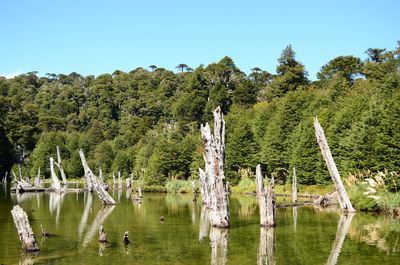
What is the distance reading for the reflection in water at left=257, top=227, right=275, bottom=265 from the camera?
2480 cm

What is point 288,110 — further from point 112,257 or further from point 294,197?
point 112,257

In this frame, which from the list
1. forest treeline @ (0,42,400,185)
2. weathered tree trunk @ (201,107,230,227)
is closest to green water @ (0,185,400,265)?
weathered tree trunk @ (201,107,230,227)

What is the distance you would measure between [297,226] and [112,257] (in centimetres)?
1652

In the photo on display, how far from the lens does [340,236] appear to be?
106 ft

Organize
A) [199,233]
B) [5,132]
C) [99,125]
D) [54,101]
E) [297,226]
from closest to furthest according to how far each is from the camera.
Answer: [199,233] → [297,226] → [5,132] → [99,125] → [54,101]

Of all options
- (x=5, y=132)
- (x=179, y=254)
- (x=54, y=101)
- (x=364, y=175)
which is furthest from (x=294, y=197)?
(x=54, y=101)

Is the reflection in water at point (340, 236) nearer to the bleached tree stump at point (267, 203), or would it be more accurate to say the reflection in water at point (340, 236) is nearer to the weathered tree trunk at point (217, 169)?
the bleached tree stump at point (267, 203)

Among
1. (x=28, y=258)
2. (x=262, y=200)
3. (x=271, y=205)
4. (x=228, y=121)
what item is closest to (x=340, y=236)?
(x=271, y=205)

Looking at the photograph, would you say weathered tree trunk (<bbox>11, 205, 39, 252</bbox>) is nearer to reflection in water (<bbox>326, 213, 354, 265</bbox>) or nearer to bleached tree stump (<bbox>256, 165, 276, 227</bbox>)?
reflection in water (<bbox>326, 213, 354, 265</bbox>)

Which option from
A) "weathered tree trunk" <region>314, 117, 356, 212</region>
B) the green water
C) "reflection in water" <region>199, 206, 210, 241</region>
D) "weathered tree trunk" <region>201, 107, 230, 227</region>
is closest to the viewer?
the green water

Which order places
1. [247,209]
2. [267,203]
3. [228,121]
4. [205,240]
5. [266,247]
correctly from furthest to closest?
[228,121], [247,209], [267,203], [205,240], [266,247]

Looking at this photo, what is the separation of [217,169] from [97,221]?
11912 mm

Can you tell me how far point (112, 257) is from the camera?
25.4 metres

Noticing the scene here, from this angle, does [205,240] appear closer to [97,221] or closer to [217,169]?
[217,169]
